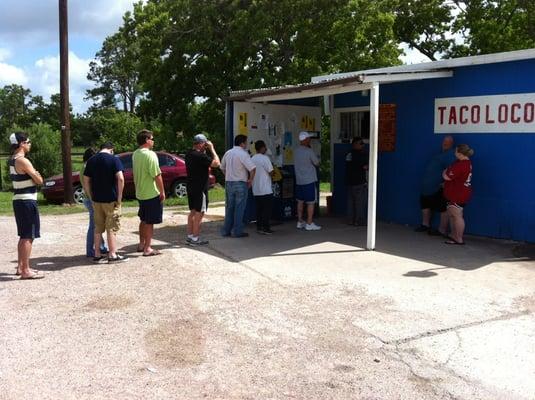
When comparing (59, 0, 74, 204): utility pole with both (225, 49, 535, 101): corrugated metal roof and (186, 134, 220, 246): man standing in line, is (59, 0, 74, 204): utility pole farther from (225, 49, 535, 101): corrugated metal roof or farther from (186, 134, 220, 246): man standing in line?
(186, 134, 220, 246): man standing in line


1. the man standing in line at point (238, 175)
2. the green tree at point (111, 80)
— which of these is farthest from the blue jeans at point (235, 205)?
the green tree at point (111, 80)

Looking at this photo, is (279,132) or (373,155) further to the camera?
(279,132)

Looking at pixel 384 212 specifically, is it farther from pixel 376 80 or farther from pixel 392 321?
pixel 392 321

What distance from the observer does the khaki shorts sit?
7727mm

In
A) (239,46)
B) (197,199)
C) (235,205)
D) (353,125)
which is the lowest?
(235,205)

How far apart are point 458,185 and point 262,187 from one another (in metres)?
3.20

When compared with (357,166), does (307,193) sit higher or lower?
lower

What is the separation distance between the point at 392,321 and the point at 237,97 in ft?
20.2

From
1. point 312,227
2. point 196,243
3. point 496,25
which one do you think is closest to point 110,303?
point 196,243

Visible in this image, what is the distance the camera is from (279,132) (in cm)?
1123

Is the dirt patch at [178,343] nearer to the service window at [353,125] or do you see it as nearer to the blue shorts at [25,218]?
the blue shorts at [25,218]

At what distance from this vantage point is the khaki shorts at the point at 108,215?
7.73 meters

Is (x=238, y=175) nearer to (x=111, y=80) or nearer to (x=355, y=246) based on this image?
(x=355, y=246)

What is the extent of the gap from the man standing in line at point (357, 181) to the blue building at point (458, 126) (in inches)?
26.1
